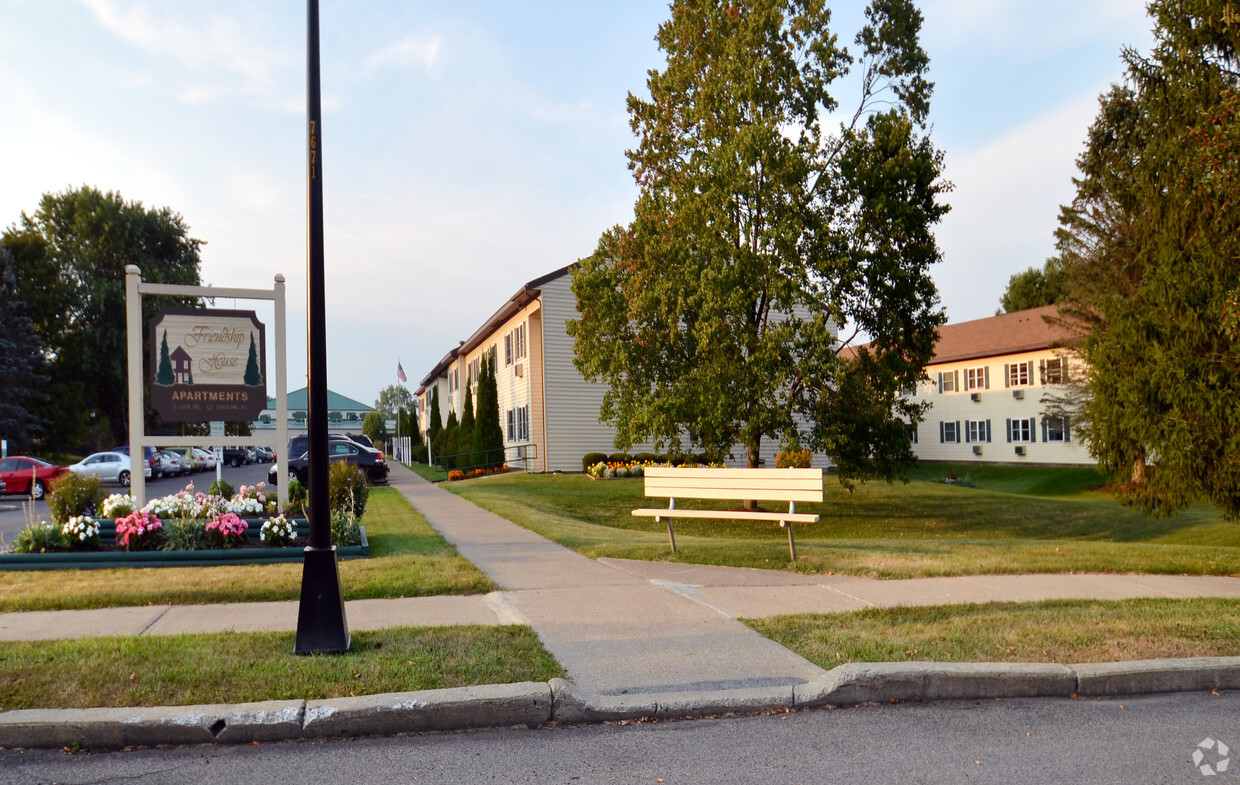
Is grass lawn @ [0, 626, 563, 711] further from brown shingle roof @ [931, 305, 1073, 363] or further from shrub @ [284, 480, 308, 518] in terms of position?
brown shingle roof @ [931, 305, 1073, 363]

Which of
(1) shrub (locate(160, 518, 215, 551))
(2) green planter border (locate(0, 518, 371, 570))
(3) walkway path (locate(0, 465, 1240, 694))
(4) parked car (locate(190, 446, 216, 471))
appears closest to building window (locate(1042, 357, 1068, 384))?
(3) walkway path (locate(0, 465, 1240, 694))

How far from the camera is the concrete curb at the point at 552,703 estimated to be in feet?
15.2

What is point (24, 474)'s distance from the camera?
2866 centimetres

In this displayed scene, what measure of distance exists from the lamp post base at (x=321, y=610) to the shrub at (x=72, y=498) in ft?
23.3

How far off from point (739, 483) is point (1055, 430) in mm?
37589

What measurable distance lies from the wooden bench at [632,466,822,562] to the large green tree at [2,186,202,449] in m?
46.5

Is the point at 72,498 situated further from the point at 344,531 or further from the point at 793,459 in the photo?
the point at 793,459

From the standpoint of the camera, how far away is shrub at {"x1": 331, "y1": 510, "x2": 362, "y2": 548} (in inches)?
431

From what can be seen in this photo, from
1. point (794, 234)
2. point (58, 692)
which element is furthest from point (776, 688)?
point (794, 234)

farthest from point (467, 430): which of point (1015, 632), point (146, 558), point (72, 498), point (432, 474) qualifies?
point (1015, 632)

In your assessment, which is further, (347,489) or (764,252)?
(764,252)

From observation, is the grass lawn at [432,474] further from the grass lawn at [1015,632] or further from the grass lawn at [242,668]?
the grass lawn at [1015,632]

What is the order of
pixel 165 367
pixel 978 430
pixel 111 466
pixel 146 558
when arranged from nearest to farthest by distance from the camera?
pixel 146 558 → pixel 165 367 → pixel 111 466 → pixel 978 430

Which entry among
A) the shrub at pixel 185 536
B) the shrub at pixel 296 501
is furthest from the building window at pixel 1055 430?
the shrub at pixel 185 536
